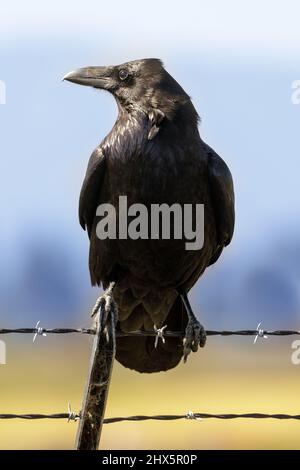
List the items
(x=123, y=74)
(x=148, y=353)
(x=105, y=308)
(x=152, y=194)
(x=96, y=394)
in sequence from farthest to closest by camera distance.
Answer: (x=123, y=74) < (x=148, y=353) < (x=152, y=194) < (x=105, y=308) < (x=96, y=394)

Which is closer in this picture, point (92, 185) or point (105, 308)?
point (105, 308)

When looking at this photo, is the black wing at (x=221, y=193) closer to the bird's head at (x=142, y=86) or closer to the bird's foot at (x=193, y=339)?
the bird's head at (x=142, y=86)

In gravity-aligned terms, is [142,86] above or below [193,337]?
above

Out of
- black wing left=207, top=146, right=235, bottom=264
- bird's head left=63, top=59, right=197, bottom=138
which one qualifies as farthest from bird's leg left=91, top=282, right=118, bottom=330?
bird's head left=63, top=59, right=197, bottom=138

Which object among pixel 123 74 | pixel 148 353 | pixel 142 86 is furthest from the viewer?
pixel 123 74

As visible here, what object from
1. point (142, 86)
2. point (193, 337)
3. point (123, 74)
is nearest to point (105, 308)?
point (193, 337)

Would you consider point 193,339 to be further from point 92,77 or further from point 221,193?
point 92,77

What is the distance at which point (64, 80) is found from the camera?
816 cm

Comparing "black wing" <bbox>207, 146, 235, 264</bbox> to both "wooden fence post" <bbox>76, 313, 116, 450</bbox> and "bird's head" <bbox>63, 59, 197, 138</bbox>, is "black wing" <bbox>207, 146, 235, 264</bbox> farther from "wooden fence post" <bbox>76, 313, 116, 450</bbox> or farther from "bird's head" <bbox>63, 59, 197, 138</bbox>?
"wooden fence post" <bbox>76, 313, 116, 450</bbox>

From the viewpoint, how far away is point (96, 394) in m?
5.89

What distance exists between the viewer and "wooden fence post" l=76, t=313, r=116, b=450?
5.86m

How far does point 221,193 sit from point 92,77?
1.17 m
